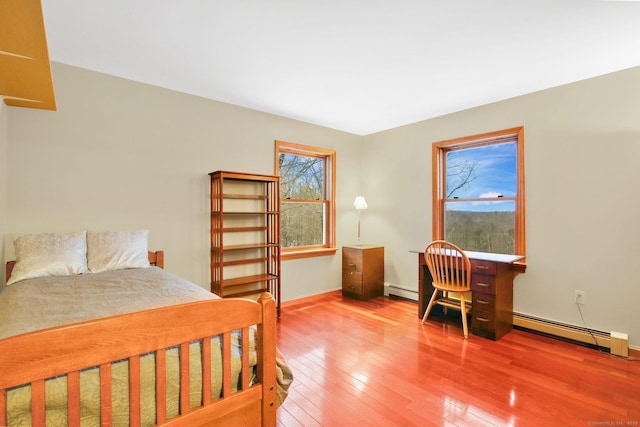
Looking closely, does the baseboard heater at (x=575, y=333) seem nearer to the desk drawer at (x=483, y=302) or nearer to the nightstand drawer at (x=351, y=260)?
the desk drawer at (x=483, y=302)

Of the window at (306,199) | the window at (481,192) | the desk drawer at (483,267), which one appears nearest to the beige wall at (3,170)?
the window at (306,199)

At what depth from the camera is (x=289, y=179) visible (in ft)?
13.4

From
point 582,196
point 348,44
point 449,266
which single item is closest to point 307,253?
point 449,266

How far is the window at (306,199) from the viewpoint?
401 cm

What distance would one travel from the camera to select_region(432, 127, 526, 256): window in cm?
325

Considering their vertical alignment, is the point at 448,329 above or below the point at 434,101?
below

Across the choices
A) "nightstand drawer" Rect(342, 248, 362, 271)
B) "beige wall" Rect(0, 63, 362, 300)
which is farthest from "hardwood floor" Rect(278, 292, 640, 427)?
"beige wall" Rect(0, 63, 362, 300)

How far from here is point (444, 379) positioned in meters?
2.17

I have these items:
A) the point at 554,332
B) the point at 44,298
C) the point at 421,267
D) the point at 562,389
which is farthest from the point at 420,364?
the point at 44,298

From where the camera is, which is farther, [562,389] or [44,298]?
[562,389]

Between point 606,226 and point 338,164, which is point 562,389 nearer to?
point 606,226

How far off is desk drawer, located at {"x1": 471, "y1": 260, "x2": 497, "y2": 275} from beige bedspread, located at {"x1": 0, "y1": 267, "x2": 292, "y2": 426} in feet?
7.55

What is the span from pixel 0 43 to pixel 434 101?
3384mm

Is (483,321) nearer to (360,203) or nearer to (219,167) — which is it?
(360,203)
